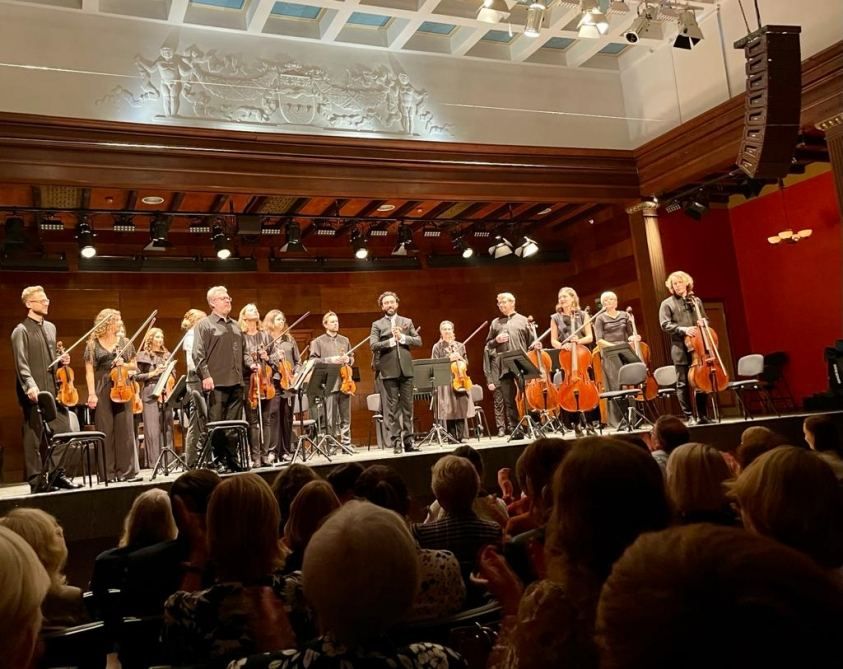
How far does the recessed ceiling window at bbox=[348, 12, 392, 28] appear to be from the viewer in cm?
984

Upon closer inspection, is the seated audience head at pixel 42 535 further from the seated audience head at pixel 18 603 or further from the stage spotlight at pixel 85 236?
the stage spotlight at pixel 85 236

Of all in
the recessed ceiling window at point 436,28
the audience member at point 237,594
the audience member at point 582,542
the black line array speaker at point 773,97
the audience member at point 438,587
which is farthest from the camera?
the recessed ceiling window at point 436,28

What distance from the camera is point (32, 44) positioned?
845 centimetres

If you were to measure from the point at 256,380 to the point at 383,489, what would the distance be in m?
5.15

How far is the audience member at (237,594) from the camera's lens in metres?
1.83

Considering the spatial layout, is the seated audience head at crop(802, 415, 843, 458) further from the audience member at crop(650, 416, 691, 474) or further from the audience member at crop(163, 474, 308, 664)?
the audience member at crop(163, 474, 308, 664)

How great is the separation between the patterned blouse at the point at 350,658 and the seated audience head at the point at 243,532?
1.59 ft

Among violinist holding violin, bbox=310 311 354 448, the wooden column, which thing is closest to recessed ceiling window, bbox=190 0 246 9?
violinist holding violin, bbox=310 311 354 448

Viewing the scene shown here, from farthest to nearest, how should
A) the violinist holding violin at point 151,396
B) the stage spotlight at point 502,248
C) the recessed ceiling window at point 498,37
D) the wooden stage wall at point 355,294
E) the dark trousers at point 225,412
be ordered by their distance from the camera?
1. the stage spotlight at point 502,248
2. the wooden stage wall at point 355,294
3. the recessed ceiling window at point 498,37
4. the violinist holding violin at point 151,396
5. the dark trousers at point 225,412

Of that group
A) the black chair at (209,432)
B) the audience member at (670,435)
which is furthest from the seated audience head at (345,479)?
Answer: the black chair at (209,432)

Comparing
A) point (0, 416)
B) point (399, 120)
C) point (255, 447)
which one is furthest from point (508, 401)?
point (0, 416)

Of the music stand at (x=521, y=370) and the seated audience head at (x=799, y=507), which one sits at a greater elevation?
the music stand at (x=521, y=370)

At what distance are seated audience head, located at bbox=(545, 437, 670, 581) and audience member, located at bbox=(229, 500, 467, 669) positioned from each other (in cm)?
28

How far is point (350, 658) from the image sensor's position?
51.3 inches
